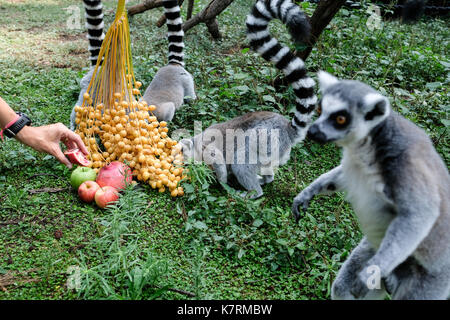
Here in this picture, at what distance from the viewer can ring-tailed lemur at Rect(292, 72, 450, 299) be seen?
1759 mm

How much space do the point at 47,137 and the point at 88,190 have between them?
52 centimetres

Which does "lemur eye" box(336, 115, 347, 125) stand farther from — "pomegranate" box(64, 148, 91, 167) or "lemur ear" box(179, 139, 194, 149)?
"pomegranate" box(64, 148, 91, 167)

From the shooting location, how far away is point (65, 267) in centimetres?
241

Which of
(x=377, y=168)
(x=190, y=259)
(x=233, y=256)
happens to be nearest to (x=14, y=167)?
(x=190, y=259)

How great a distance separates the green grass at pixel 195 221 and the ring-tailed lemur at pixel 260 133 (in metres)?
0.21

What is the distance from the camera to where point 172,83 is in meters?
4.91

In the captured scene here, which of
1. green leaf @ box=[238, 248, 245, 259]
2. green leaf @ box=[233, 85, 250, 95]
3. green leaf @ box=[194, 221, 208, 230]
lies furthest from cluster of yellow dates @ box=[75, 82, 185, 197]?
green leaf @ box=[233, 85, 250, 95]

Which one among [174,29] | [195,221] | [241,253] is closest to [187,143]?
[195,221]

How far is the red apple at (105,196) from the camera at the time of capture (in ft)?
9.59

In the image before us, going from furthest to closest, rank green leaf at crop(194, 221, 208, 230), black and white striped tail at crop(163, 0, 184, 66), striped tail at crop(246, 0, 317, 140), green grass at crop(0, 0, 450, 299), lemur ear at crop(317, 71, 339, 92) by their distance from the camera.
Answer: black and white striped tail at crop(163, 0, 184, 66), striped tail at crop(246, 0, 317, 140), green leaf at crop(194, 221, 208, 230), green grass at crop(0, 0, 450, 299), lemur ear at crop(317, 71, 339, 92)

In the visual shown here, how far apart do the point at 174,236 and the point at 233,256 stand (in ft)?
1.60

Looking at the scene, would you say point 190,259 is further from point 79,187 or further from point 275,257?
point 79,187

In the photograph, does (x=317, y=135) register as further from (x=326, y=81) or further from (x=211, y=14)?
(x=211, y=14)

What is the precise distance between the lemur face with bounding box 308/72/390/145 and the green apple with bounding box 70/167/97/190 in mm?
1971
